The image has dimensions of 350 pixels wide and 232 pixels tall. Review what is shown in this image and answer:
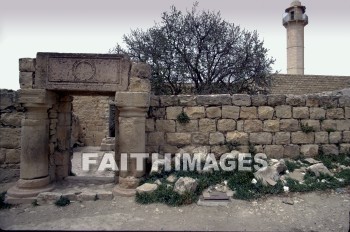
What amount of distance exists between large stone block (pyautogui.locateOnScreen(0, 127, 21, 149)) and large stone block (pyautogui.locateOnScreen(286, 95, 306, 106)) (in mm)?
6673

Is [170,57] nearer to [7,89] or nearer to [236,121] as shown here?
[236,121]

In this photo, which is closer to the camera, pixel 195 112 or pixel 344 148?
pixel 195 112

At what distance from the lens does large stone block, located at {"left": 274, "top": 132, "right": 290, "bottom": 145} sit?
6.16 meters

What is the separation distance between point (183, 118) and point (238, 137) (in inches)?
58.2

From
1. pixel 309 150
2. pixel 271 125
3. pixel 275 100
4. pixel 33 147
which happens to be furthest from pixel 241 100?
pixel 33 147

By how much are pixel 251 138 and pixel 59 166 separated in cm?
481

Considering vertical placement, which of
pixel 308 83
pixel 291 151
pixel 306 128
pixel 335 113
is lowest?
pixel 291 151

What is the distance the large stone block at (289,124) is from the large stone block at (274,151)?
486mm

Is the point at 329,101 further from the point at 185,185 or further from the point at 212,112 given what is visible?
the point at 185,185

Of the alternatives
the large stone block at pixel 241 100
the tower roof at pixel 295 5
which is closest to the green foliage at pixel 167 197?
the large stone block at pixel 241 100

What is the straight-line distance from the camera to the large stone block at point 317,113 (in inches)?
247

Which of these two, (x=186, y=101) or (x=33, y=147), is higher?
(x=186, y=101)

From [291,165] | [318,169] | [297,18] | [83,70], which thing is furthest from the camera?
[297,18]

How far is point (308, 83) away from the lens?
15.4 metres
